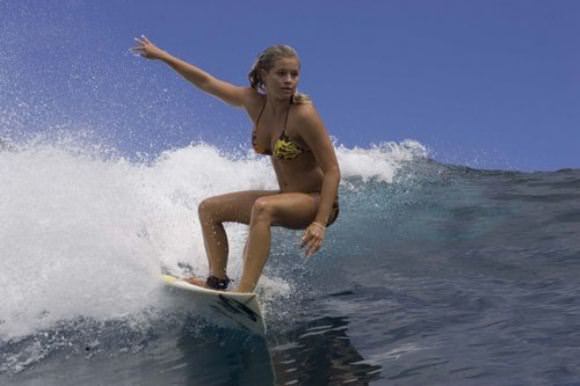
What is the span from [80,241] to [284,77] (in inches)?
118

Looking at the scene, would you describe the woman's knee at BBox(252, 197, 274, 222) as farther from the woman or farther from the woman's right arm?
the woman's right arm

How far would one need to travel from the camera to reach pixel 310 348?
19.9 feet

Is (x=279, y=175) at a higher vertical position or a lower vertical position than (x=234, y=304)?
higher

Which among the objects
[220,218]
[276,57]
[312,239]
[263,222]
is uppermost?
[276,57]

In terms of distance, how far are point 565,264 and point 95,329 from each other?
16.4 feet

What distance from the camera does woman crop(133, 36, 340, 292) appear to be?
6387mm

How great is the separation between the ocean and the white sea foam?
20 mm

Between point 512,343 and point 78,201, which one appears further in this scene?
point 78,201

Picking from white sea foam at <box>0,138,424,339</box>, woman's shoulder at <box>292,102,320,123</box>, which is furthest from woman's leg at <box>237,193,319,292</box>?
white sea foam at <box>0,138,424,339</box>

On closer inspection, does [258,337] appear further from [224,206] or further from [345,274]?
[345,274]

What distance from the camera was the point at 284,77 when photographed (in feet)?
21.2

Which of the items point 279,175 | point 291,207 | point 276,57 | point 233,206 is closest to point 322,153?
point 291,207

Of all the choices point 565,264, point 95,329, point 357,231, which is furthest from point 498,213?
point 95,329

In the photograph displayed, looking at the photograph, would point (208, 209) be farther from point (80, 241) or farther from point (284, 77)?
point (80, 241)
